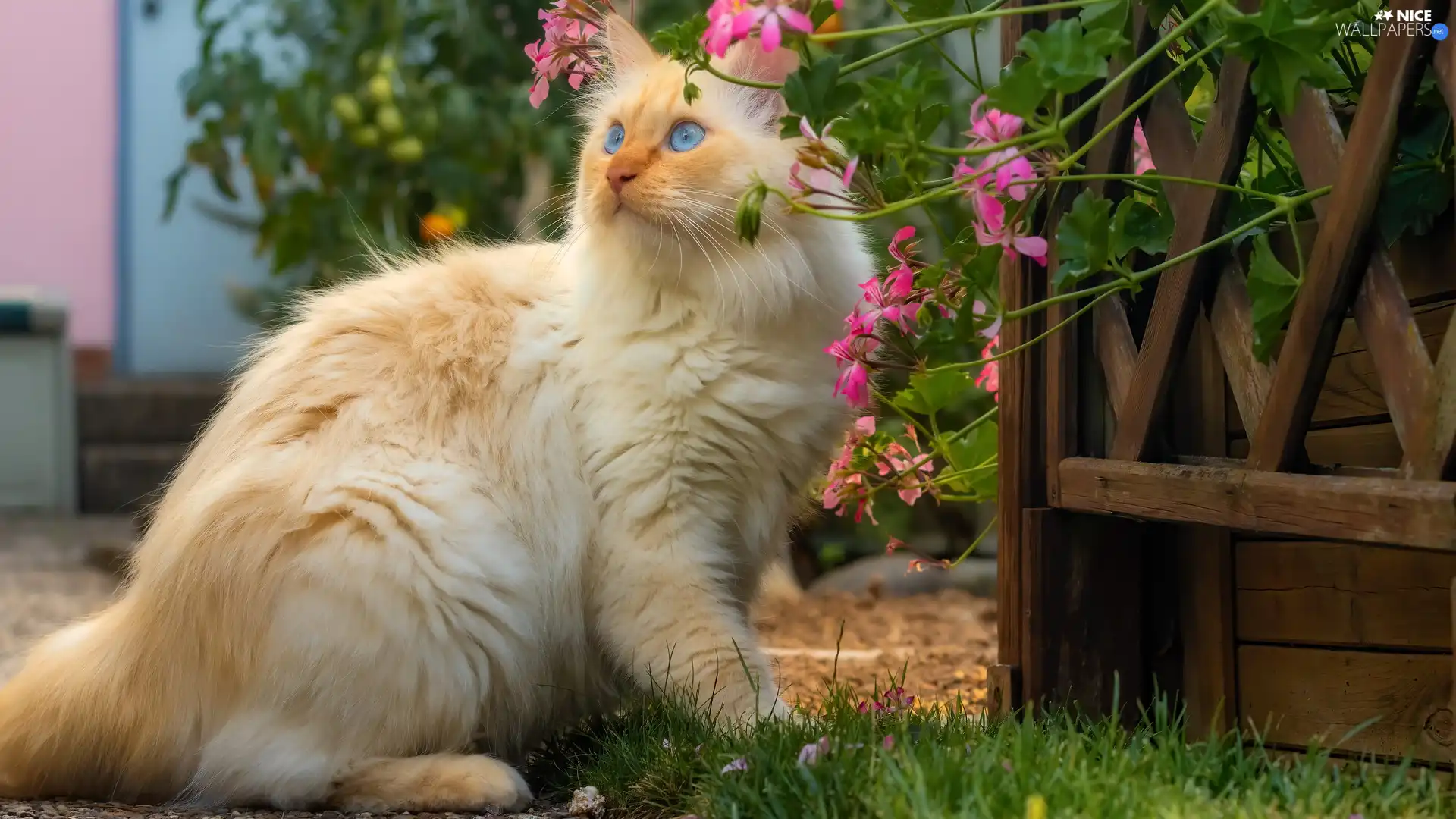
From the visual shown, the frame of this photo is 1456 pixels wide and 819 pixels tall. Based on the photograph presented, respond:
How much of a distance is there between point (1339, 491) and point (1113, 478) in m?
0.42

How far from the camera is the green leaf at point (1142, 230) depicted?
5.94 feet

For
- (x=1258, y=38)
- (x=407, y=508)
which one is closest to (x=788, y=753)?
(x=407, y=508)

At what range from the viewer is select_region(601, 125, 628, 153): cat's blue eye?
2.39 m

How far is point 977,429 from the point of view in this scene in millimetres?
2701

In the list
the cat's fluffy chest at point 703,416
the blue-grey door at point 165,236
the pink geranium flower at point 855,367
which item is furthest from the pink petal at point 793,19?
the blue-grey door at point 165,236

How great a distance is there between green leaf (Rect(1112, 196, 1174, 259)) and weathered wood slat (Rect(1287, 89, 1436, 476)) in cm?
23

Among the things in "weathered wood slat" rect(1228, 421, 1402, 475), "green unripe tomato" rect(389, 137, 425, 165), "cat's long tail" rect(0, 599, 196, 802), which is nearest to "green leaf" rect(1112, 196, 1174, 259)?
"weathered wood slat" rect(1228, 421, 1402, 475)

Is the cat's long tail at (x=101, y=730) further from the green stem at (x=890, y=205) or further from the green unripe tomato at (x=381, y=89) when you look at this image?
the green unripe tomato at (x=381, y=89)

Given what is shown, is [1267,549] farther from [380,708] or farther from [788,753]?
[380,708]

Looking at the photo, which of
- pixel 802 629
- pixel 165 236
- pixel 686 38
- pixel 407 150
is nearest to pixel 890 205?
pixel 686 38

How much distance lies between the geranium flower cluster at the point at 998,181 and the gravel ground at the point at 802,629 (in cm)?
92

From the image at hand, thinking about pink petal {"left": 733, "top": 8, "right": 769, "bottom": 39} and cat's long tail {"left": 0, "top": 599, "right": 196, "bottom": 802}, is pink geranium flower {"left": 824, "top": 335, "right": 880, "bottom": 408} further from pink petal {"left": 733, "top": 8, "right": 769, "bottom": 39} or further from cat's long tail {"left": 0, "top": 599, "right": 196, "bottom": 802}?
cat's long tail {"left": 0, "top": 599, "right": 196, "bottom": 802}

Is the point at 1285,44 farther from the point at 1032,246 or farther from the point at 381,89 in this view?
the point at 381,89

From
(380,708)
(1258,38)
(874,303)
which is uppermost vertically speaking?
(1258,38)
